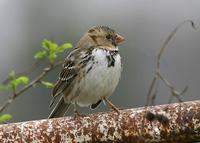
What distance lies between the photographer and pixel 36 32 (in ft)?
87.7

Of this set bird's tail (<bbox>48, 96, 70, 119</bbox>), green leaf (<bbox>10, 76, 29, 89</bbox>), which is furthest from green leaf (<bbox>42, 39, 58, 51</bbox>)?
bird's tail (<bbox>48, 96, 70, 119</bbox>)

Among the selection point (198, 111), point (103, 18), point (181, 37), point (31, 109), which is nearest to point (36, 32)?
point (103, 18)

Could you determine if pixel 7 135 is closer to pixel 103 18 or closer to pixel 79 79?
pixel 79 79

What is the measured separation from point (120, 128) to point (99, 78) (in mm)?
1337

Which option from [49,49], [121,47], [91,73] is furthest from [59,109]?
[121,47]

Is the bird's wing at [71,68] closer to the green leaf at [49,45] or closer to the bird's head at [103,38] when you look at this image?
the bird's head at [103,38]

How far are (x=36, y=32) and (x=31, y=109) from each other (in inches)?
267

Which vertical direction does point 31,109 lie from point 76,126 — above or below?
below

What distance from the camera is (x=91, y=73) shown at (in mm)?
6418

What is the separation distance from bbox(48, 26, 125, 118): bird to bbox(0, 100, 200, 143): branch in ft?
3.52

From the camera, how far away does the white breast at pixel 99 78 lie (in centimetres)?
639

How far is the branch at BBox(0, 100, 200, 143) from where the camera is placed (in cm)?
497

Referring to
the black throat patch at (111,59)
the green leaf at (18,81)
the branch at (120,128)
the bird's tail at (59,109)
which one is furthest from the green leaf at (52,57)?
the branch at (120,128)

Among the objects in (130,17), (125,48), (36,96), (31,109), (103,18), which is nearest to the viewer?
(31,109)
